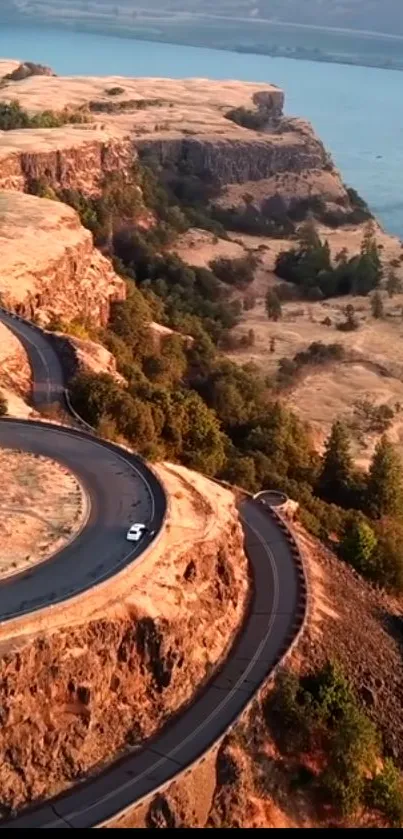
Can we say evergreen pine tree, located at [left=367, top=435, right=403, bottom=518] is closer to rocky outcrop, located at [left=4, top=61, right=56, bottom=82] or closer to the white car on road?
the white car on road

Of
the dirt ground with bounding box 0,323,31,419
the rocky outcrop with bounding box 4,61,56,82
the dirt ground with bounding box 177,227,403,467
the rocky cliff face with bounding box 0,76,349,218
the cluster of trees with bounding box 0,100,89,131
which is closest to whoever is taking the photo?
the dirt ground with bounding box 0,323,31,419

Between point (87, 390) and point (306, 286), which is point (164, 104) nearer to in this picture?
point (306, 286)

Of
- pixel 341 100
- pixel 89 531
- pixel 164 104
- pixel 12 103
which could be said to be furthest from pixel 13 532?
pixel 341 100

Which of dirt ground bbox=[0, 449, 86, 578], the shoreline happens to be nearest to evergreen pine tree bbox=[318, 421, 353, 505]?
dirt ground bbox=[0, 449, 86, 578]

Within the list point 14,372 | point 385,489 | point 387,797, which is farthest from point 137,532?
point 385,489

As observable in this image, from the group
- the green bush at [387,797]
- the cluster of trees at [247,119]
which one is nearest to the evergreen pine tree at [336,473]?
the green bush at [387,797]

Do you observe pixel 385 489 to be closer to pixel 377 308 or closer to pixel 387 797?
pixel 387 797
